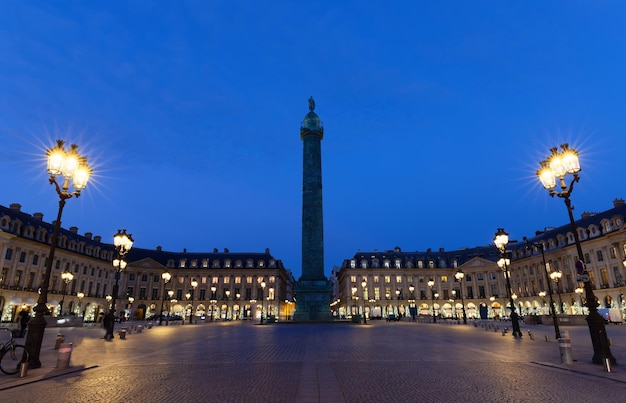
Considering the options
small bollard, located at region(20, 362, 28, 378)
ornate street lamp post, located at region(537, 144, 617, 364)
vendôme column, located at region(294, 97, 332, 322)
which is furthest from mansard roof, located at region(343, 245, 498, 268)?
small bollard, located at region(20, 362, 28, 378)

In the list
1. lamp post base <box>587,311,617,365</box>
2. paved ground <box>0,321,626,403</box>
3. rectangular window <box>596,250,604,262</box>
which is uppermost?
rectangular window <box>596,250,604,262</box>

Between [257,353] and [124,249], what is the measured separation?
15.4 meters

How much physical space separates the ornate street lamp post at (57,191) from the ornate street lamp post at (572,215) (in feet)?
57.1

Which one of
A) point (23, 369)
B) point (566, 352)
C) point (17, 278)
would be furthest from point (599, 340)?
point (17, 278)

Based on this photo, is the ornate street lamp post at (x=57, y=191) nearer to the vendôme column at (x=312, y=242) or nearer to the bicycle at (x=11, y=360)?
the bicycle at (x=11, y=360)

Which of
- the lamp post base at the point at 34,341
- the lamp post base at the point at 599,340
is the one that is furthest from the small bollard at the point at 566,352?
the lamp post base at the point at 34,341

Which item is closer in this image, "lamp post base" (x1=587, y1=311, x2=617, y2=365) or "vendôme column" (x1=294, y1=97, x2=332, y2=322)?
"lamp post base" (x1=587, y1=311, x2=617, y2=365)

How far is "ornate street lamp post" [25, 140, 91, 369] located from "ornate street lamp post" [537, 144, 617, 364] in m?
17.4

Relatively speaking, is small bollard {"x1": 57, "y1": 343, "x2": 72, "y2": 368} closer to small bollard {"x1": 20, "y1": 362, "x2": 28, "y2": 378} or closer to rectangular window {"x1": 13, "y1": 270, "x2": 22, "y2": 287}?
small bollard {"x1": 20, "y1": 362, "x2": 28, "y2": 378}

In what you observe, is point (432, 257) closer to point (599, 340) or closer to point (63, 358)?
point (599, 340)

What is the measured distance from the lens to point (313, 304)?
173 feet

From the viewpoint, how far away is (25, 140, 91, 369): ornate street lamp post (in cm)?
1195

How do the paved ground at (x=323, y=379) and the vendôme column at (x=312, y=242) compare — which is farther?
the vendôme column at (x=312, y=242)

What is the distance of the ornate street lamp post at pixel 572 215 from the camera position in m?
12.0
